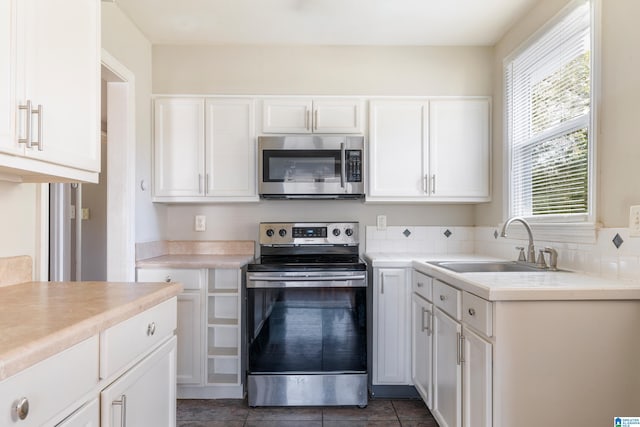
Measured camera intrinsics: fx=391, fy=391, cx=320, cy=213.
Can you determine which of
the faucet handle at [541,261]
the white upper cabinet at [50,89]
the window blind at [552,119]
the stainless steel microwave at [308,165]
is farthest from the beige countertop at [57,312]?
the window blind at [552,119]

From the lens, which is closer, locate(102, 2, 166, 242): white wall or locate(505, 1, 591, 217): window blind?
locate(505, 1, 591, 217): window blind

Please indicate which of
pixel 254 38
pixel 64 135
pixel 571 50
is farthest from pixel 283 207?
pixel 571 50

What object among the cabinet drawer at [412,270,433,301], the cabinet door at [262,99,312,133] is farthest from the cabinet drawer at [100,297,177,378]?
the cabinet door at [262,99,312,133]

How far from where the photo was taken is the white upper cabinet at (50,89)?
106 cm

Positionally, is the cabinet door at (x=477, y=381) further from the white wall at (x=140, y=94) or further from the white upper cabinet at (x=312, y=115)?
the white wall at (x=140, y=94)

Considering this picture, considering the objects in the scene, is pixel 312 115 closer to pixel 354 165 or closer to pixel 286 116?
pixel 286 116

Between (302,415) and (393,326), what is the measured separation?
751mm

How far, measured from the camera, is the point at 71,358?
86 cm

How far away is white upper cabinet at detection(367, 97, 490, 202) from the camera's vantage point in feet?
8.81

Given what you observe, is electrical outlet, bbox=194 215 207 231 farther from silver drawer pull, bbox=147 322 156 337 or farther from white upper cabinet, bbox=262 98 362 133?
silver drawer pull, bbox=147 322 156 337

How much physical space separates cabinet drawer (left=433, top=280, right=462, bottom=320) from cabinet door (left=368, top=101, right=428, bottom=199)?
33.0 inches

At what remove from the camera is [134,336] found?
3.73ft

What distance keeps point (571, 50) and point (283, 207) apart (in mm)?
1976

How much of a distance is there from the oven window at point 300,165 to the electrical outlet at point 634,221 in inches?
61.6
